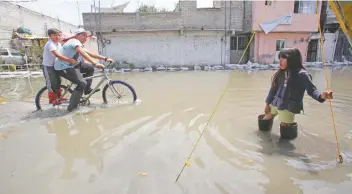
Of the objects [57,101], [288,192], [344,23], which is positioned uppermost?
[344,23]

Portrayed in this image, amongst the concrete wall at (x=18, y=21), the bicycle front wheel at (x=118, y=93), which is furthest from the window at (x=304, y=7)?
the concrete wall at (x=18, y=21)

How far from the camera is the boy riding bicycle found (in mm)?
4840

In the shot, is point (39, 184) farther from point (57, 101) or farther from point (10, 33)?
point (10, 33)

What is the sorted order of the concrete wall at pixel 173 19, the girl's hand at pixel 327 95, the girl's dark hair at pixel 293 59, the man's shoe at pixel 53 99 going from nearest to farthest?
the girl's hand at pixel 327 95
the girl's dark hair at pixel 293 59
the man's shoe at pixel 53 99
the concrete wall at pixel 173 19

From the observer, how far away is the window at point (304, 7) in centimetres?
1864

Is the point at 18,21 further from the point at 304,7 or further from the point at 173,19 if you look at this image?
the point at 304,7

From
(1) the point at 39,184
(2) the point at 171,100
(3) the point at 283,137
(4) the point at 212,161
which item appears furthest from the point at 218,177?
(2) the point at 171,100

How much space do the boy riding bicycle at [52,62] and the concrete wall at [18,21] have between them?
725 inches

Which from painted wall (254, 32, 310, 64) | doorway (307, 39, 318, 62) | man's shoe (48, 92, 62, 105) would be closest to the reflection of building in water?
man's shoe (48, 92, 62, 105)

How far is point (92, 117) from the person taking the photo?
4.95 meters

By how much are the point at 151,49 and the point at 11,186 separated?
57.6 feet

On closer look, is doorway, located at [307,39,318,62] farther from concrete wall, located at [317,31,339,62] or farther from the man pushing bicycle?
the man pushing bicycle

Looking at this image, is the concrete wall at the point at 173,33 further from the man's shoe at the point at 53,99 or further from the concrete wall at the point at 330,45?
the man's shoe at the point at 53,99

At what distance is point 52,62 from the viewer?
5082mm
